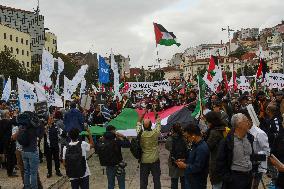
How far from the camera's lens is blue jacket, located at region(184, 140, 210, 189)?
709 cm

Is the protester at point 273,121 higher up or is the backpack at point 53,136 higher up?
the protester at point 273,121

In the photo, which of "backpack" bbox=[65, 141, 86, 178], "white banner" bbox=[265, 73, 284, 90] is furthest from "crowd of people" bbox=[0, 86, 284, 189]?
"white banner" bbox=[265, 73, 284, 90]

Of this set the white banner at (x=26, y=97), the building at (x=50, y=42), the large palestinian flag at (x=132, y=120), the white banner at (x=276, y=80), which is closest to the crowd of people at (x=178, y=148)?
the white banner at (x=26, y=97)

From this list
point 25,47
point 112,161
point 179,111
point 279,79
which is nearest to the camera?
point 112,161

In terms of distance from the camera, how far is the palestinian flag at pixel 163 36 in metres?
21.0

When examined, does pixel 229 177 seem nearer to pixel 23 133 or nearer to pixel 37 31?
pixel 23 133

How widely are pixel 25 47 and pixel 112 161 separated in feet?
302

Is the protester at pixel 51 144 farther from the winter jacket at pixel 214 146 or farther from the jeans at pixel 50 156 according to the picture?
the winter jacket at pixel 214 146

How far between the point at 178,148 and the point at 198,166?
1.66 m

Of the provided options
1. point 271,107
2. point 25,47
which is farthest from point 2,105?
point 25,47

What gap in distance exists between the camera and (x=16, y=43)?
93.1 m

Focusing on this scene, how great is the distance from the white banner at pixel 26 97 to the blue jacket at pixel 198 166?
479cm

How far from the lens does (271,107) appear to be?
9297 mm

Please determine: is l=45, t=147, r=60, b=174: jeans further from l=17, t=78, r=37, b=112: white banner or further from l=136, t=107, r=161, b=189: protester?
l=136, t=107, r=161, b=189: protester
